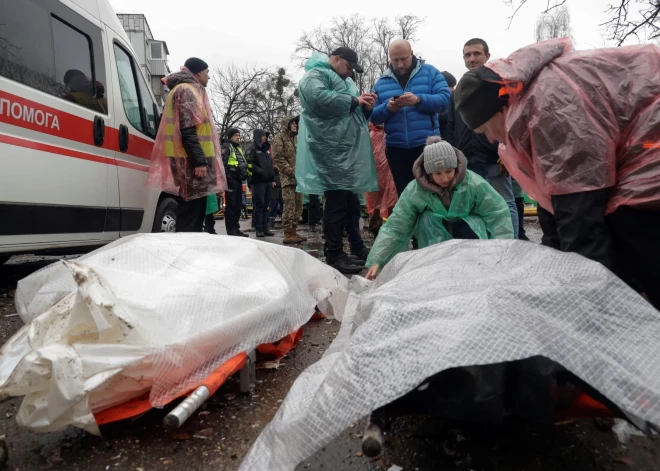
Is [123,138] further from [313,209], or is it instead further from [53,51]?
[313,209]

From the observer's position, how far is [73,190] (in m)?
3.11

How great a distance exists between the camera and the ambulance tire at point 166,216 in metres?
4.19

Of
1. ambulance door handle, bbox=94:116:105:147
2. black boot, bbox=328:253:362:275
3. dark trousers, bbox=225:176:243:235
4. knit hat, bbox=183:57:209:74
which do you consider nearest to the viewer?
ambulance door handle, bbox=94:116:105:147

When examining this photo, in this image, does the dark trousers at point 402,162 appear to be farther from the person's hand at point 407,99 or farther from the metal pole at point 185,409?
the metal pole at point 185,409

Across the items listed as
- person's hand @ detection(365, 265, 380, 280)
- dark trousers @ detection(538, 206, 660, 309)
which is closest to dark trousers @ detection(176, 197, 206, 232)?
person's hand @ detection(365, 265, 380, 280)

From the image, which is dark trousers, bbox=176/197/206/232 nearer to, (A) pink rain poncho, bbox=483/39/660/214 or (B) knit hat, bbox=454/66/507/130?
(B) knit hat, bbox=454/66/507/130

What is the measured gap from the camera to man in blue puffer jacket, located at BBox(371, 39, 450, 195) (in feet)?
12.4

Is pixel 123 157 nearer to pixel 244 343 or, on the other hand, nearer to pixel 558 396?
pixel 244 343

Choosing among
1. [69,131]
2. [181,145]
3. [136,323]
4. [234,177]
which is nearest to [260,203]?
[234,177]

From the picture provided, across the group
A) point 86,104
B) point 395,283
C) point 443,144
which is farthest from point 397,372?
point 86,104

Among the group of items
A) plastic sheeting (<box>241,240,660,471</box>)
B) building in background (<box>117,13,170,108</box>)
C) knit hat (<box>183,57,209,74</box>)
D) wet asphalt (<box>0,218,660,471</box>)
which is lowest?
wet asphalt (<box>0,218,660,471</box>)

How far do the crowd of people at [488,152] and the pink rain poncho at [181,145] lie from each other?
0.9 inches

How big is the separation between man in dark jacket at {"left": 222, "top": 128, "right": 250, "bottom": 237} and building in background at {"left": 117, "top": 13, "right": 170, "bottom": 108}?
3337 centimetres

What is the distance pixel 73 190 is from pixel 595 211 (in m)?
2.96
